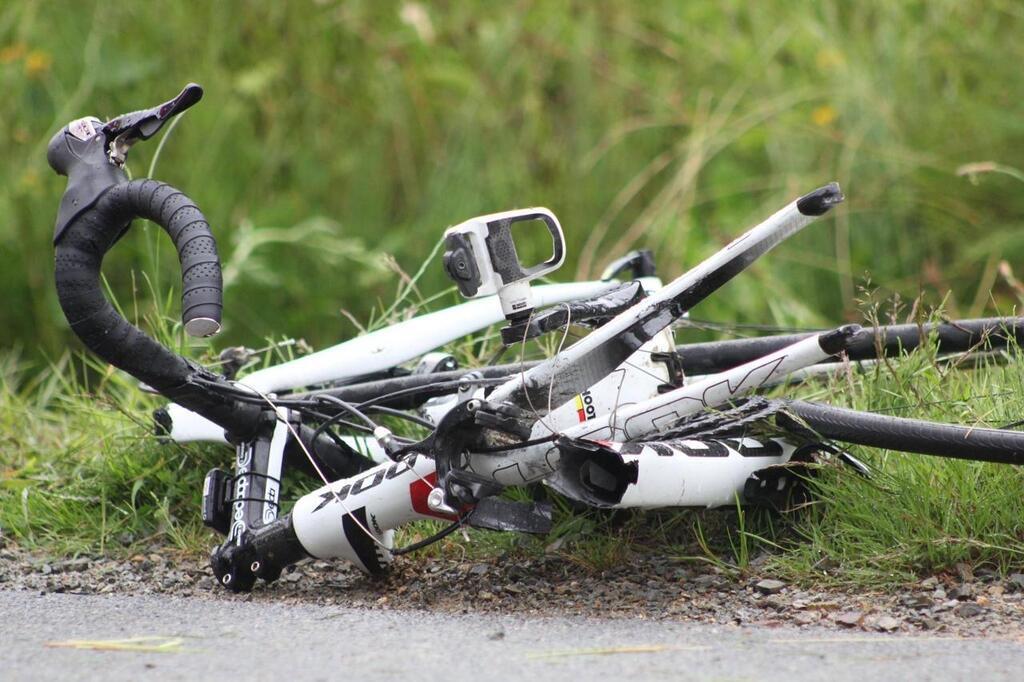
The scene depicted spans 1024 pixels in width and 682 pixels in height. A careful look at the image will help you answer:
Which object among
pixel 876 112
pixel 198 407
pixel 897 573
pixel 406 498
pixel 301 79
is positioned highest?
pixel 301 79

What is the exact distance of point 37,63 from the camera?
5.73 meters

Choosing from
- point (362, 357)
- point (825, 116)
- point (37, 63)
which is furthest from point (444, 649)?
point (37, 63)

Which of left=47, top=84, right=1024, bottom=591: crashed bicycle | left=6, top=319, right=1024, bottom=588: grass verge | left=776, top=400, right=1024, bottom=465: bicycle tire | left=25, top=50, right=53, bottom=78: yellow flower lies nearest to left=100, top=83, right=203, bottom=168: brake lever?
left=47, top=84, right=1024, bottom=591: crashed bicycle

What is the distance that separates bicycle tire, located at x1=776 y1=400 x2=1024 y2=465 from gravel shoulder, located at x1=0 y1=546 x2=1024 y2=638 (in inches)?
10.1

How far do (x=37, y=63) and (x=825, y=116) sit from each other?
11.2 feet

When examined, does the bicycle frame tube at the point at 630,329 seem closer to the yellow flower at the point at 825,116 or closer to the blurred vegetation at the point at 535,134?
the blurred vegetation at the point at 535,134

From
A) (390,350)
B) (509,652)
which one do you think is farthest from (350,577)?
(509,652)

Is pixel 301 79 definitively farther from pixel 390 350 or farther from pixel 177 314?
pixel 390 350

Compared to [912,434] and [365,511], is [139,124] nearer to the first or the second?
[365,511]

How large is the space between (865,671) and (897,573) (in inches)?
22.5

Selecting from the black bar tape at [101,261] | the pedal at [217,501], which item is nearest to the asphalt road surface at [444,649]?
the pedal at [217,501]

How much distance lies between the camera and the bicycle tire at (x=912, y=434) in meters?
2.29

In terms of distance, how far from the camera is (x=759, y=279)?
17.7 feet

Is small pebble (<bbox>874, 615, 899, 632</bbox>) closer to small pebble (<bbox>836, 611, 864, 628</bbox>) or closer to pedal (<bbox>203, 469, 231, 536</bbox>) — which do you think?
small pebble (<bbox>836, 611, 864, 628</bbox>)
